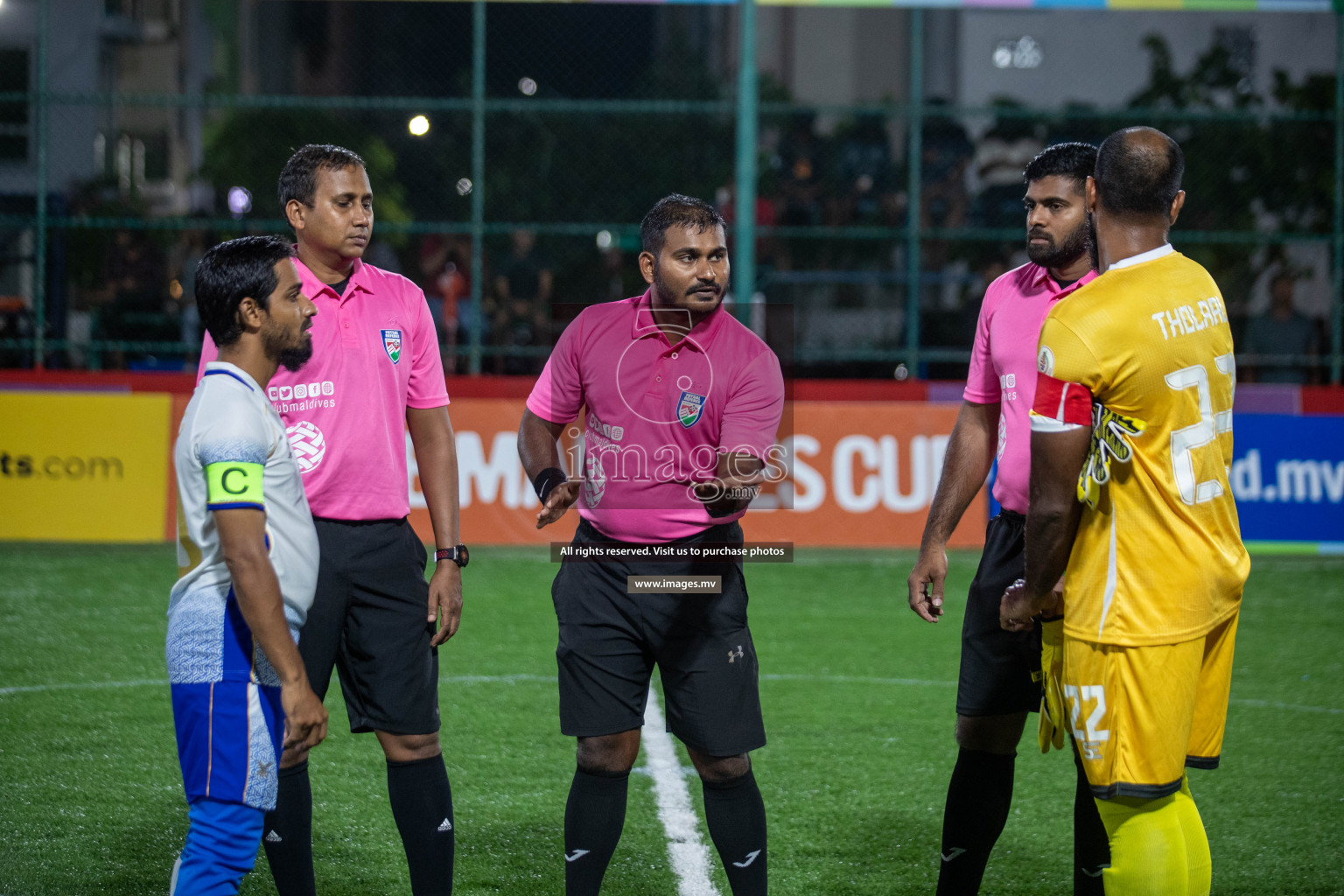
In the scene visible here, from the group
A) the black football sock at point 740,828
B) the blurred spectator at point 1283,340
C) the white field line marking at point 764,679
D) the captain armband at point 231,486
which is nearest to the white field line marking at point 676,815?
the black football sock at point 740,828

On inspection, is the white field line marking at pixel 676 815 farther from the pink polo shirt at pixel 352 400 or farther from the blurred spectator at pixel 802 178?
the blurred spectator at pixel 802 178

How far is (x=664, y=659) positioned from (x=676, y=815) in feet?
5.40

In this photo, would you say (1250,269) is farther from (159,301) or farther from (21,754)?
(21,754)

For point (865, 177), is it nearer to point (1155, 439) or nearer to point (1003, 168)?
point (1003, 168)

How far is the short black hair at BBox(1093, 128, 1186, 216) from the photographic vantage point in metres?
3.13

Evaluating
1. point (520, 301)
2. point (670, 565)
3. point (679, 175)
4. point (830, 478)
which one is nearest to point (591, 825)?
point (670, 565)

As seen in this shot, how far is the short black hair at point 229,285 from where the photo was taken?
10.5 ft

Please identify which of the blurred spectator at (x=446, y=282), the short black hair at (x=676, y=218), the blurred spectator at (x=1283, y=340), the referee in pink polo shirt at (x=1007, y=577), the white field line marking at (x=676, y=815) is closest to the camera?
the short black hair at (x=676, y=218)

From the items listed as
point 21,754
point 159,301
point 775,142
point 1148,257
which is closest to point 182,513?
point 1148,257

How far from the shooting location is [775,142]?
60.5 ft

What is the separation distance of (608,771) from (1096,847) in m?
1.46

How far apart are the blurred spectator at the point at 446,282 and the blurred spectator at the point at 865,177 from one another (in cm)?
487

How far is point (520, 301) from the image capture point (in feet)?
45.6

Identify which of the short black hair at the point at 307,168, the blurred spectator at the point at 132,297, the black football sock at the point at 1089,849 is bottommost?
the black football sock at the point at 1089,849
